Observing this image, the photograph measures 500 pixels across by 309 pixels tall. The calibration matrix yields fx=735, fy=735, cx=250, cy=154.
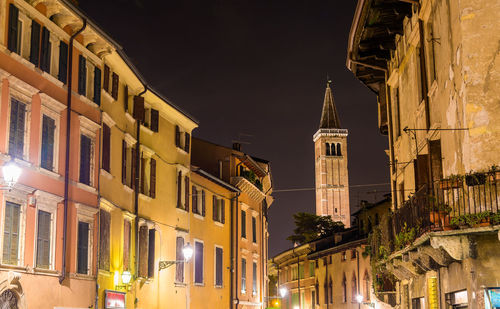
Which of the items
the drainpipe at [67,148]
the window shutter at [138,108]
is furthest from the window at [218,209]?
the drainpipe at [67,148]

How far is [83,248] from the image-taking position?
23.2m

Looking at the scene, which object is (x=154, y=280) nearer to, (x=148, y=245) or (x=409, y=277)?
Result: (x=148, y=245)

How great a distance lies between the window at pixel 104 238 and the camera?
2448 centimetres

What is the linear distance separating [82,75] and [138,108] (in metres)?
6.05

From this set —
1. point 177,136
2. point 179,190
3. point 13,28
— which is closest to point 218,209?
point 179,190

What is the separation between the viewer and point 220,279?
4097cm

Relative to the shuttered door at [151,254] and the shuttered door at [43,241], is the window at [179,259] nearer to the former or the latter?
the shuttered door at [151,254]

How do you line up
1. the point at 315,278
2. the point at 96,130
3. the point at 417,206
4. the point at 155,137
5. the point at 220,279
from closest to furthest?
the point at 417,206 < the point at 96,130 < the point at 155,137 < the point at 220,279 < the point at 315,278

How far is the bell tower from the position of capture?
644 ft

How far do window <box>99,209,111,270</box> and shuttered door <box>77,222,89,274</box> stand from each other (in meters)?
1.07

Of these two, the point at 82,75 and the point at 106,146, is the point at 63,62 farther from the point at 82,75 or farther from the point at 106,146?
the point at 106,146

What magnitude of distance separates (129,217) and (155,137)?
5203 millimetres

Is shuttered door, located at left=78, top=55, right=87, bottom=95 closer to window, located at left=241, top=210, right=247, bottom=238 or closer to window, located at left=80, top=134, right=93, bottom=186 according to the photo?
window, located at left=80, top=134, right=93, bottom=186

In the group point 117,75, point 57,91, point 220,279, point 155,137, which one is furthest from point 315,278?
point 57,91
